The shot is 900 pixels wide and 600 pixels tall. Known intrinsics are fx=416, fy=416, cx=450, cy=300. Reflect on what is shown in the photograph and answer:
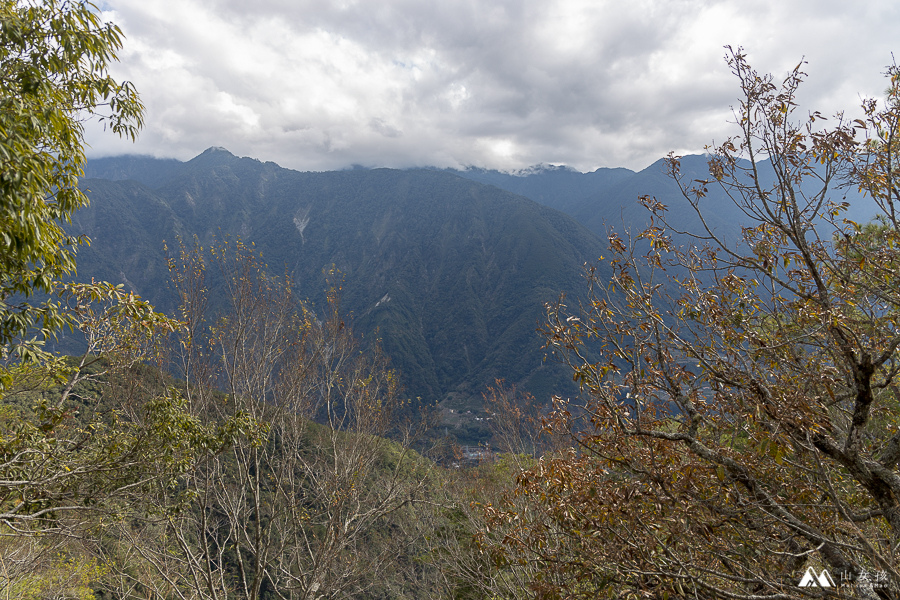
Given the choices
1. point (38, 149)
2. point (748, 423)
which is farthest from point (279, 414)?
point (748, 423)

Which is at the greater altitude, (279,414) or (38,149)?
(38,149)

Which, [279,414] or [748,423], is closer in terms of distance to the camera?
[748,423]

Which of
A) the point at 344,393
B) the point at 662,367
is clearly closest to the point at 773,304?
the point at 662,367

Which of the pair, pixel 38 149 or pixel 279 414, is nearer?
pixel 38 149

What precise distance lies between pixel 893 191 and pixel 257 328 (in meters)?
13.4

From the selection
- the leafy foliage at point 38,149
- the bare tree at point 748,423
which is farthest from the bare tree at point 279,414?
the bare tree at point 748,423

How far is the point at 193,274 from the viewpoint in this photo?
1067cm

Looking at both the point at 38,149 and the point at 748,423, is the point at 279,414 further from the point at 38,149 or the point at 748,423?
the point at 748,423

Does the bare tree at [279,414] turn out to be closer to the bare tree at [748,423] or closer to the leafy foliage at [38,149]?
the leafy foliage at [38,149]

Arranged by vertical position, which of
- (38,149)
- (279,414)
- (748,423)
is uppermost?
(38,149)

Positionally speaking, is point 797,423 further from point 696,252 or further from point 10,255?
point 10,255

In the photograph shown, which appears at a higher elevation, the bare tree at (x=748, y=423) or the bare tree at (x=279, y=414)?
the bare tree at (x=748, y=423)

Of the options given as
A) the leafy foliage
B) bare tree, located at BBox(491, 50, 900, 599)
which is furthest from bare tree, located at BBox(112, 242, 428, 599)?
bare tree, located at BBox(491, 50, 900, 599)

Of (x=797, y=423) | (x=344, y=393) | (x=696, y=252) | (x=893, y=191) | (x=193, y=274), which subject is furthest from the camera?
(x=344, y=393)
